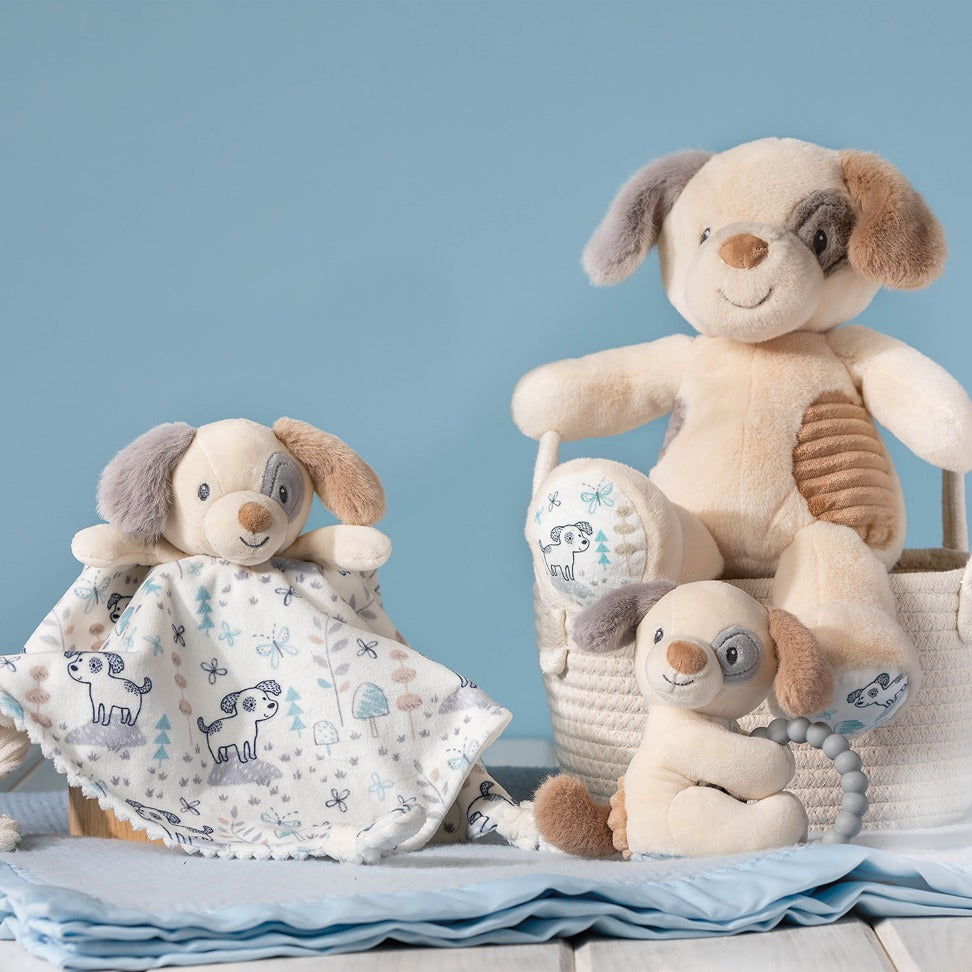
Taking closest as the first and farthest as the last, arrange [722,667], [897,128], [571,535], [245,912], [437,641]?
[245,912]
[722,667]
[571,535]
[897,128]
[437,641]

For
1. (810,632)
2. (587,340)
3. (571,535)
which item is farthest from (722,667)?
(587,340)

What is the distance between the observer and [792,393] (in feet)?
4.55

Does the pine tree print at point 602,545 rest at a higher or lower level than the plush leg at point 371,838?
higher

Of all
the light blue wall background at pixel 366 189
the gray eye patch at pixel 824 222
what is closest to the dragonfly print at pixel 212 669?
the gray eye patch at pixel 824 222

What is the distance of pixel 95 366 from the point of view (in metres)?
2.22

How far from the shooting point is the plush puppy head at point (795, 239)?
52.8 inches

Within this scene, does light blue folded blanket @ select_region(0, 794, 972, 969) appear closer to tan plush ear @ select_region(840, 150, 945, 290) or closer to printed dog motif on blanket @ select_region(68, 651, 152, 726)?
printed dog motif on blanket @ select_region(68, 651, 152, 726)

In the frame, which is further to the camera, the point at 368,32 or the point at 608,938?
the point at 368,32

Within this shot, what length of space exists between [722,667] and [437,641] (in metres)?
1.26

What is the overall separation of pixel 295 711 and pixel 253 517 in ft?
0.60

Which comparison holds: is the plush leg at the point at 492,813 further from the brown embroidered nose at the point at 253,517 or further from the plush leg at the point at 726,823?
the brown embroidered nose at the point at 253,517

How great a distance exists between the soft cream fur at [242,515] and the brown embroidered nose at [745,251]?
41cm

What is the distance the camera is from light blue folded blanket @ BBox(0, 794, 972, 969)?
933 millimetres

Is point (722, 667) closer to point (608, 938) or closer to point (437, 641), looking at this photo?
point (608, 938)
